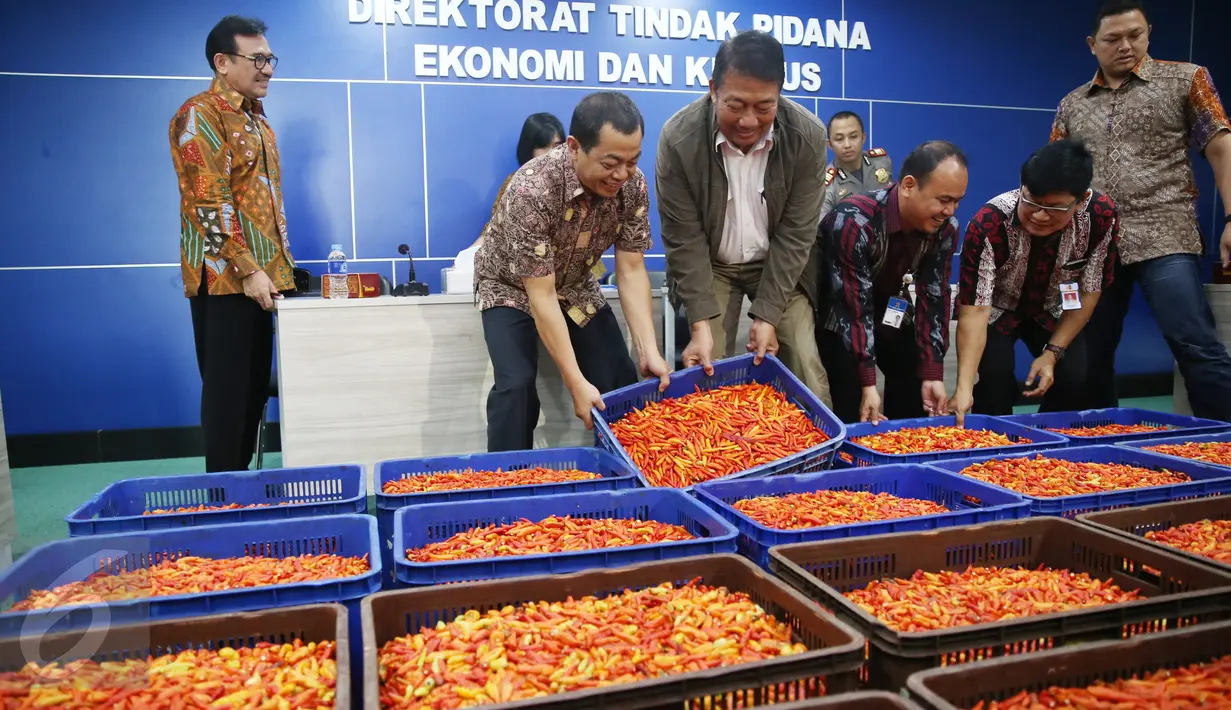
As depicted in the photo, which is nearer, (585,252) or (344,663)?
(344,663)

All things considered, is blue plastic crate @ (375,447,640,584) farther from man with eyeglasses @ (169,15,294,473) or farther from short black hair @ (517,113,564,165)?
short black hair @ (517,113,564,165)

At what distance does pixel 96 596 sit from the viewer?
1.33 m

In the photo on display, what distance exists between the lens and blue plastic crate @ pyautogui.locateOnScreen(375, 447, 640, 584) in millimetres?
1731

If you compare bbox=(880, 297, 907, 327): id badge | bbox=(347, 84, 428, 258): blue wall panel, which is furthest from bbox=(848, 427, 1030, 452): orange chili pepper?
bbox=(347, 84, 428, 258): blue wall panel

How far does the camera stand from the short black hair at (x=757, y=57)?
213 centimetres

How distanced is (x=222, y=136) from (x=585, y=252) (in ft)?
4.51

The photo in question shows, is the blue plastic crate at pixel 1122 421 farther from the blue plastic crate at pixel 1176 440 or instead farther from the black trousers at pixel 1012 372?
the black trousers at pixel 1012 372

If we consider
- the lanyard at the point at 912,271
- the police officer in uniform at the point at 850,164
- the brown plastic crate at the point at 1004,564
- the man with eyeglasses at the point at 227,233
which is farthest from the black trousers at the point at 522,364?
the police officer in uniform at the point at 850,164

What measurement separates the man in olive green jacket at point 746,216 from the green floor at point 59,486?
2525 millimetres

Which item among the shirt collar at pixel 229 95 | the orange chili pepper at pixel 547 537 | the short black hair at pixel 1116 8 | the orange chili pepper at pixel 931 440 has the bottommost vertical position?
the orange chili pepper at pixel 547 537

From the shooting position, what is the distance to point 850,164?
458cm

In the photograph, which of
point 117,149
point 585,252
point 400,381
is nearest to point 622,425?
point 585,252

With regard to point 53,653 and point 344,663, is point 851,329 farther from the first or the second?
point 53,653

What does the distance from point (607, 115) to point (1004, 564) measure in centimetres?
143
